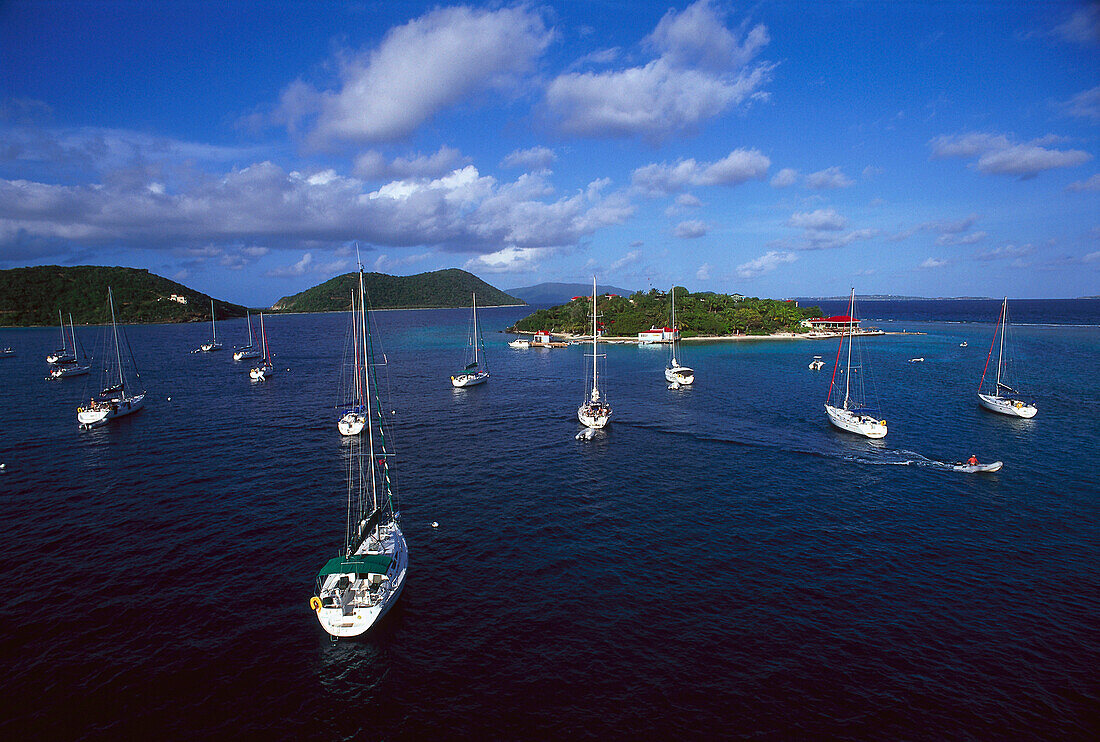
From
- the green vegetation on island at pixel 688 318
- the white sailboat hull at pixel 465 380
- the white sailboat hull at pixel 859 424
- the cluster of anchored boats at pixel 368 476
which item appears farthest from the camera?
the green vegetation on island at pixel 688 318

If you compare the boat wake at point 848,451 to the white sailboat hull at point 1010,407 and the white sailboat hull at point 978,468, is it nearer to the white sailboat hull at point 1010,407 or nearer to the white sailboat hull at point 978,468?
the white sailboat hull at point 978,468

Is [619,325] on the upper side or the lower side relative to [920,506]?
upper

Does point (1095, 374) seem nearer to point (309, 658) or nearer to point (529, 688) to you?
point (529, 688)

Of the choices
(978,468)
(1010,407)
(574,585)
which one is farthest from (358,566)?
(1010,407)

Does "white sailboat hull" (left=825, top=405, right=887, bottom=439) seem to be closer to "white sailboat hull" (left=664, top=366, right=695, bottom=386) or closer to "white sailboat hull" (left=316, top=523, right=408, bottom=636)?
"white sailboat hull" (left=664, top=366, right=695, bottom=386)

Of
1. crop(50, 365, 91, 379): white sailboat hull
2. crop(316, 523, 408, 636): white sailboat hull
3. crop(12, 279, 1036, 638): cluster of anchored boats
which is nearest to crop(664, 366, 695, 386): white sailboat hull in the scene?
crop(12, 279, 1036, 638): cluster of anchored boats

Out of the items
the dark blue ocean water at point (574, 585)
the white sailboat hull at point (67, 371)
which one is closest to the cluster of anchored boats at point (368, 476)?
the dark blue ocean water at point (574, 585)

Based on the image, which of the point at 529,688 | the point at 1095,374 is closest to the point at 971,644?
the point at 529,688
